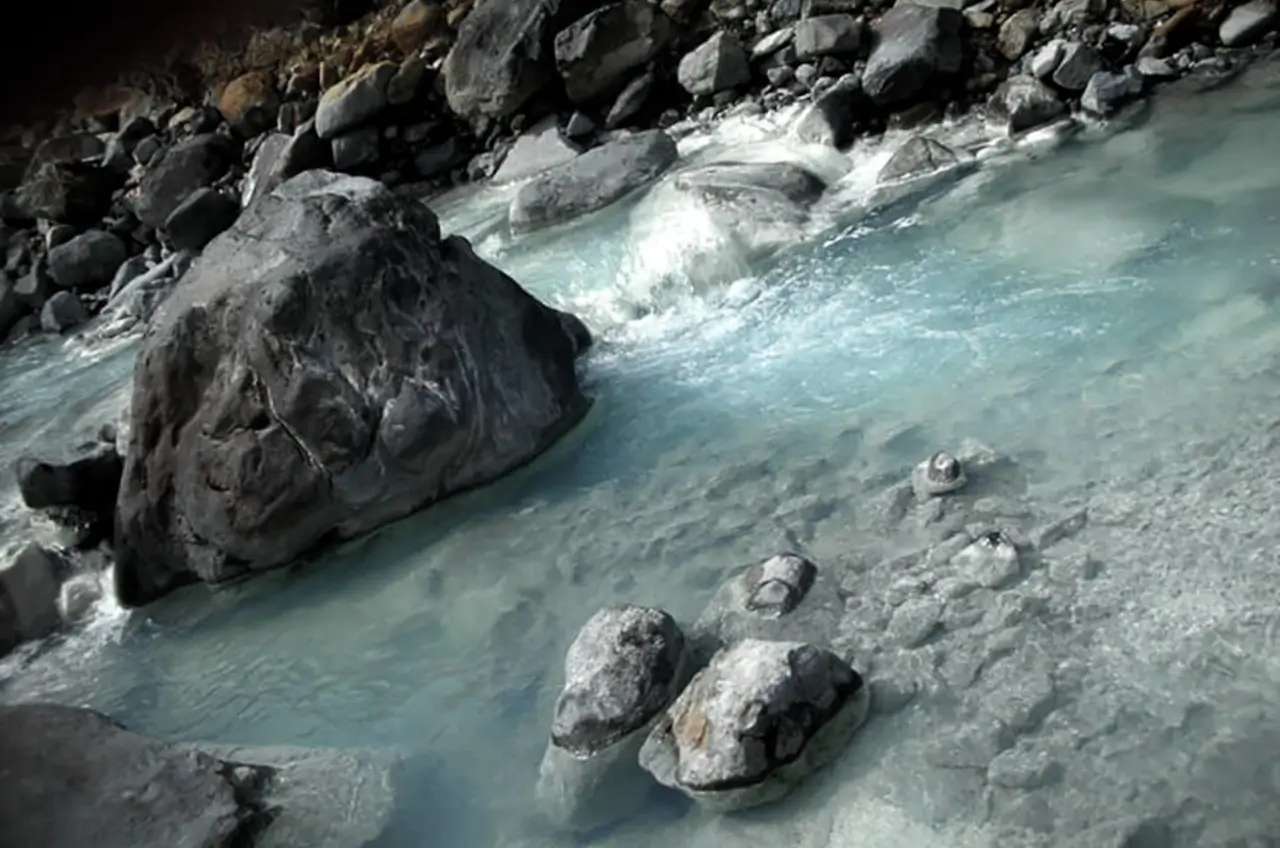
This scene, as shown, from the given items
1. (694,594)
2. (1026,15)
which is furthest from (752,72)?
(694,594)

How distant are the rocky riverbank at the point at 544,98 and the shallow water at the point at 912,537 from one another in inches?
39.1

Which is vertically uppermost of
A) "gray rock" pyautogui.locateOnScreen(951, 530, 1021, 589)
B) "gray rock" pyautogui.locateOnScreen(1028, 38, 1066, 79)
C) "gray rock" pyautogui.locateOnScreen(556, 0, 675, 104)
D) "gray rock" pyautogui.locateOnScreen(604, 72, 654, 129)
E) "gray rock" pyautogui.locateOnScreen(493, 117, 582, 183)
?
"gray rock" pyautogui.locateOnScreen(556, 0, 675, 104)

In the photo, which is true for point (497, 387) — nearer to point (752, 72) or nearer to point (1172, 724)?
point (1172, 724)

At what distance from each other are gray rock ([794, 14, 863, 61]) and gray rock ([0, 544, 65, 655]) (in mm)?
7193

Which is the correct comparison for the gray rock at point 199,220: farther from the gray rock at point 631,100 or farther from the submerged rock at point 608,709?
the submerged rock at point 608,709

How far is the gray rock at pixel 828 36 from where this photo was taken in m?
10.1

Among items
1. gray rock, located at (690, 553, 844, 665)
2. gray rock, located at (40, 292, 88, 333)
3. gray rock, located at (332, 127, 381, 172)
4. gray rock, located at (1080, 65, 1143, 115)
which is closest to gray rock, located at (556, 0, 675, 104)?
gray rock, located at (332, 127, 381, 172)

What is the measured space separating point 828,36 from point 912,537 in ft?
21.4

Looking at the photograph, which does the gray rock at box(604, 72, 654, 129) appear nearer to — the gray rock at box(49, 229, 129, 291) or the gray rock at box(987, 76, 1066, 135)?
the gray rock at box(987, 76, 1066, 135)

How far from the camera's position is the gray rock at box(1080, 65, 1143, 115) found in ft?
28.0

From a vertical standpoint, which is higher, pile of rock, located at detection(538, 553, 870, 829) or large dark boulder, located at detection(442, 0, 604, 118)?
large dark boulder, located at detection(442, 0, 604, 118)

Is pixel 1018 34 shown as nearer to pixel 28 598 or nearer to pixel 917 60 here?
pixel 917 60

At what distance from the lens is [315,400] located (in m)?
6.21

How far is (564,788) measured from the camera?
13.5 feet
